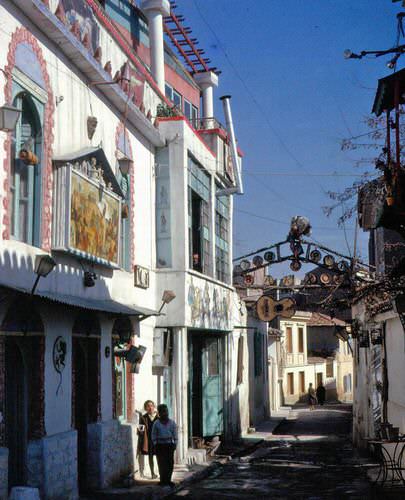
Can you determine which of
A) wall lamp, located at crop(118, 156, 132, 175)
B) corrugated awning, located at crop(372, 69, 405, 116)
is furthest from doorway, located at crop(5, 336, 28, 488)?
corrugated awning, located at crop(372, 69, 405, 116)

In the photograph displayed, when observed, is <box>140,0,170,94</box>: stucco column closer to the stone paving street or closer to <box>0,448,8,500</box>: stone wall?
the stone paving street

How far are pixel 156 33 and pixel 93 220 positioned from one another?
999 centimetres

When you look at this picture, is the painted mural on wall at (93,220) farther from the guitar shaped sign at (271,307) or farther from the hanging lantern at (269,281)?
the hanging lantern at (269,281)

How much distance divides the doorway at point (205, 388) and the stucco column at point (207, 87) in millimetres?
8768

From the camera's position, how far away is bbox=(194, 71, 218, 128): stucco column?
28.8 m

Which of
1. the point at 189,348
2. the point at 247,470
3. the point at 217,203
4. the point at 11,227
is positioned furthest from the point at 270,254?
the point at 11,227

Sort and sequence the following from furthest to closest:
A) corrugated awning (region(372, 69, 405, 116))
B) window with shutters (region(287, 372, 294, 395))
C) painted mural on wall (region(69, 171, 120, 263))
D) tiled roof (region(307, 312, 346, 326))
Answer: tiled roof (region(307, 312, 346, 326)) → window with shutters (region(287, 372, 294, 395)) → painted mural on wall (region(69, 171, 120, 263)) → corrugated awning (region(372, 69, 405, 116))

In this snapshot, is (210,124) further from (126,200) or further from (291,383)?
(291,383)

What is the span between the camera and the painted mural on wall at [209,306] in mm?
19984

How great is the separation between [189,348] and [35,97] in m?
10.7

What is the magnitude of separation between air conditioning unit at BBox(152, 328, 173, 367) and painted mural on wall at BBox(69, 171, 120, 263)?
349 cm

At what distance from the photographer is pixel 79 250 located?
534 inches

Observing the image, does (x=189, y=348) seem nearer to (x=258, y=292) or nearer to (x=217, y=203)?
(x=217, y=203)

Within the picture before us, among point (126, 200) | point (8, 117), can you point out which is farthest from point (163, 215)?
point (8, 117)
